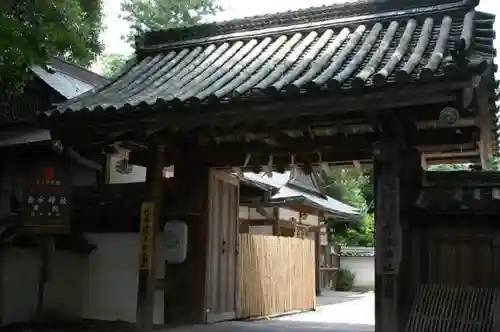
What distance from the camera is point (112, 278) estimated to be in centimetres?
1090

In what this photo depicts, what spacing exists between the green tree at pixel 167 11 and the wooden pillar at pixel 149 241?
2807 centimetres

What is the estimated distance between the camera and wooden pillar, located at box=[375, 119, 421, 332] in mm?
6984

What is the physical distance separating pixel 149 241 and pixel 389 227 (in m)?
3.29

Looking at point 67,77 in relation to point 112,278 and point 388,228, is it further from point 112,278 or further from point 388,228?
point 388,228

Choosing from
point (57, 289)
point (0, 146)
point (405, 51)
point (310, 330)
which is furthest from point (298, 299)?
point (405, 51)

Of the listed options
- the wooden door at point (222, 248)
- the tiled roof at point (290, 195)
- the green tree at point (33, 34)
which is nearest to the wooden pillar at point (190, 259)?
the wooden door at point (222, 248)

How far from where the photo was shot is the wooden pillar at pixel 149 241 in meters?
8.09

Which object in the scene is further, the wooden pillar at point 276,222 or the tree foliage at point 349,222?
the tree foliage at point 349,222

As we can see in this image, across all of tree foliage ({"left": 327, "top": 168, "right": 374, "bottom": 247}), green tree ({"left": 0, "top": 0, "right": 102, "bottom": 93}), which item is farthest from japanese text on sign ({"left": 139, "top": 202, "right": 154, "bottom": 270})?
tree foliage ({"left": 327, "top": 168, "right": 374, "bottom": 247})

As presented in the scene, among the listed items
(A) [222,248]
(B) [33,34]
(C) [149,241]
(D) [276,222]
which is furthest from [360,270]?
(B) [33,34]

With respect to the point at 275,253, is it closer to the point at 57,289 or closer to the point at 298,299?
the point at 298,299

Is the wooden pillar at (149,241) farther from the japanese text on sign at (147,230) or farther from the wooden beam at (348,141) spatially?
the wooden beam at (348,141)

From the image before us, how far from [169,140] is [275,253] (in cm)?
609

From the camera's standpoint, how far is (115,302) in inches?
425
